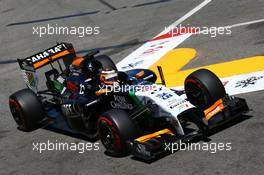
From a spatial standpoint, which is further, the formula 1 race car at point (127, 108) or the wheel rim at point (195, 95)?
the wheel rim at point (195, 95)

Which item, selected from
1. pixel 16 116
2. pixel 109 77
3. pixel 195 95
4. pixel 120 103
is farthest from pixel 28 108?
pixel 195 95

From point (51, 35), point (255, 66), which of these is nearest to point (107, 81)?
point (255, 66)

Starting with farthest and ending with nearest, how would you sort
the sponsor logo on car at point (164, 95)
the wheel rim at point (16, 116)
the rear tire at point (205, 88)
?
1. the wheel rim at point (16, 116)
2. the rear tire at point (205, 88)
3. the sponsor logo on car at point (164, 95)

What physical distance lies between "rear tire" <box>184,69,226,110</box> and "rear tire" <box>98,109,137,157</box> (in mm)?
1639

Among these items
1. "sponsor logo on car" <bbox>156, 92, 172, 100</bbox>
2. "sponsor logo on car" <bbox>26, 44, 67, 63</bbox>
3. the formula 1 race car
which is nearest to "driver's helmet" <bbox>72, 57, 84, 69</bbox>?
the formula 1 race car

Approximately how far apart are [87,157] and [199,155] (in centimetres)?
217

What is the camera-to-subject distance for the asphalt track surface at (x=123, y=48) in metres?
9.80

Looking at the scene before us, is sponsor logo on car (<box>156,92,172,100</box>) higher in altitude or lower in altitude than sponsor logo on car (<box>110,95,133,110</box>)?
higher

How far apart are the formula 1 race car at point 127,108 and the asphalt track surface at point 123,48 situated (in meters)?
0.31

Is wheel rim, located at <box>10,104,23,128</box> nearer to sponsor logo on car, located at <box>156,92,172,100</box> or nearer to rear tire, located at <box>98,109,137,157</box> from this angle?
rear tire, located at <box>98,109,137,157</box>

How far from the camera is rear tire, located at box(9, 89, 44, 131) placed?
12.6 meters

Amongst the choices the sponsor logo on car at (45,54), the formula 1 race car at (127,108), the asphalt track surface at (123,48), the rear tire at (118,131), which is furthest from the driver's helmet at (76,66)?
the rear tire at (118,131)

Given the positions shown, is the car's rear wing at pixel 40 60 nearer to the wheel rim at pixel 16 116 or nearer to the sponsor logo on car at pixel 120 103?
the wheel rim at pixel 16 116

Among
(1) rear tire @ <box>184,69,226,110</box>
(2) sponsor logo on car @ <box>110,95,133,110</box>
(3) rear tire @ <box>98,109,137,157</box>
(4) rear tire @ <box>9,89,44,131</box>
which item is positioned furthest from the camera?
(4) rear tire @ <box>9,89,44,131</box>
